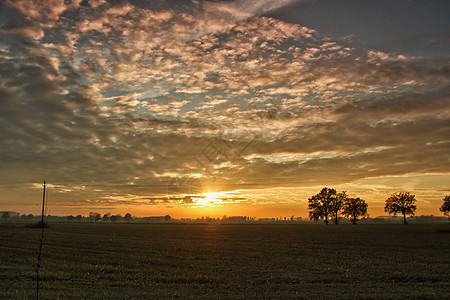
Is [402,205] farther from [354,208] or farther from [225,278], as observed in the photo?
[225,278]

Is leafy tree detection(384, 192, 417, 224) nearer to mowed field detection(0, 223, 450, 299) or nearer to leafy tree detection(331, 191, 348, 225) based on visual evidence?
leafy tree detection(331, 191, 348, 225)

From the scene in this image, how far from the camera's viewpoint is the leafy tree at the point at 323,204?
519 ft

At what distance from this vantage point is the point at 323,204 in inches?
6284

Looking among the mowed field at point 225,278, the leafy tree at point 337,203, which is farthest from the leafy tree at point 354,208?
the mowed field at point 225,278

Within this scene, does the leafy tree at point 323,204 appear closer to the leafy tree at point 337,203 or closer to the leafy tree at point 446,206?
the leafy tree at point 337,203

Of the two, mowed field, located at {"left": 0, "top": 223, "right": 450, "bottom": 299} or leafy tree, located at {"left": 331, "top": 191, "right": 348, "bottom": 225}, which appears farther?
leafy tree, located at {"left": 331, "top": 191, "right": 348, "bottom": 225}

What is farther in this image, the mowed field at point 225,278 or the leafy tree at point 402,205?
the leafy tree at point 402,205

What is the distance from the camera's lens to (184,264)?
27547 millimetres

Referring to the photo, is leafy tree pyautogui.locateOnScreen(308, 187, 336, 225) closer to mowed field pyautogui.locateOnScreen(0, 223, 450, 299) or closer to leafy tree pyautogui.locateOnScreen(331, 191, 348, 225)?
leafy tree pyautogui.locateOnScreen(331, 191, 348, 225)

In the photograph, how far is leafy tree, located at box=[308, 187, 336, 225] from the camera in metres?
158

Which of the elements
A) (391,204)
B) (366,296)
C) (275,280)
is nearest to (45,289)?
(275,280)

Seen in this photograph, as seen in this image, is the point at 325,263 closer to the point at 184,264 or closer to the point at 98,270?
the point at 184,264

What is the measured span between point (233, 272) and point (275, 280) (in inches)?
152

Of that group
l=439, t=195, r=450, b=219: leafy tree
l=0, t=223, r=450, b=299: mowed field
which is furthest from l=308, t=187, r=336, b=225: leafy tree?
l=0, t=223, r=450, b=299: mowed field
